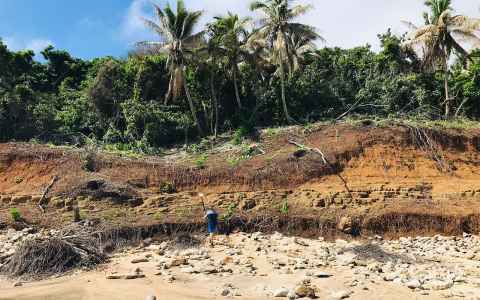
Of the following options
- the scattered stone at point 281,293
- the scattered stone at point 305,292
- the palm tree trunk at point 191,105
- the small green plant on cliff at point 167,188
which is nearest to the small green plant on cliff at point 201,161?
the small green plant on cliff at point 167,188

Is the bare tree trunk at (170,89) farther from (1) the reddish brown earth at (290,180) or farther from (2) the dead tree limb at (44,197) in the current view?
(2) the dead tree limb at (44,197)

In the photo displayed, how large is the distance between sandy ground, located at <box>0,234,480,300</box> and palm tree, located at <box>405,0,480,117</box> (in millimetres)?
15493

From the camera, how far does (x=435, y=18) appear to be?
1067 inches

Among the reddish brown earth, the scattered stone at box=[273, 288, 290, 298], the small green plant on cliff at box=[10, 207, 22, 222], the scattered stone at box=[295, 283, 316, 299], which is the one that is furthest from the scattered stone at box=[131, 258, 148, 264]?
the small green plant on cliff at box=[10, 207, 22, 222]

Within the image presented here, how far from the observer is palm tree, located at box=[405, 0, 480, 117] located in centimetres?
2584

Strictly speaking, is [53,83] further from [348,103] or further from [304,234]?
[304,234]

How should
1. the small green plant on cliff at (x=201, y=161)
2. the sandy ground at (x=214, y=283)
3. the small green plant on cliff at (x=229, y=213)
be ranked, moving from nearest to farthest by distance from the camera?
1. the sandy ground at (x=214, y=283)
2. the small green plant on cliff at (x=229, y=213)
3. the small green plant on cliff at (x=201, y=161)

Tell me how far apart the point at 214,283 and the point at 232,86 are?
17778mm

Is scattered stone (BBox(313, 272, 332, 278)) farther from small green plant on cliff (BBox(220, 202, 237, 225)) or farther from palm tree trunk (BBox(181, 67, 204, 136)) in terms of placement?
palm tree trunk (BBox(181, 67, 204, 136))

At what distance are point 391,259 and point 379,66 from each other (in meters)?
16.9

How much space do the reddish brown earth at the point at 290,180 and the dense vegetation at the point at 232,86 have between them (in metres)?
3.15

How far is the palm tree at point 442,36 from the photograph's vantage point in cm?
2584

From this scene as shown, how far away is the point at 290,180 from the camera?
63.0 feet

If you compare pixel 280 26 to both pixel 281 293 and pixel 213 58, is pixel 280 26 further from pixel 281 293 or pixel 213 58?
pixel 281 293
